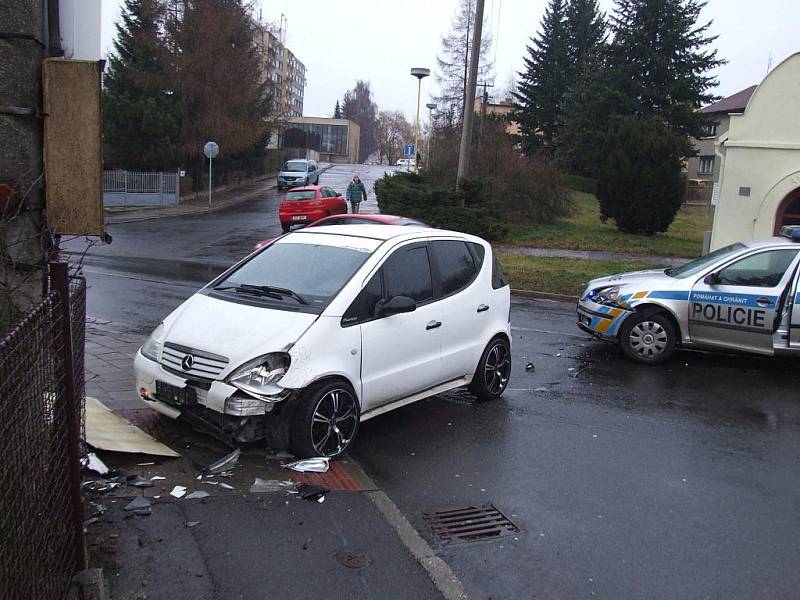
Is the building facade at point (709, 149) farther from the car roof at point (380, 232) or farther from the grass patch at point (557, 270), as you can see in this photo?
the car roof at point (380, 232)

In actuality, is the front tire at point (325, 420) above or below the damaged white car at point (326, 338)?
below

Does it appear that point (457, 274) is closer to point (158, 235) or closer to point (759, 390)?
point (759, 390)

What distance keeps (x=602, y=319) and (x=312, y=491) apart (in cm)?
575

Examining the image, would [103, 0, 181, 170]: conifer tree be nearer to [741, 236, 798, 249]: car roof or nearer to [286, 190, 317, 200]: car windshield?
[286, 190, 317, 200]: car windshield

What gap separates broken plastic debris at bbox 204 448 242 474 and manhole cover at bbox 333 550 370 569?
1364mm

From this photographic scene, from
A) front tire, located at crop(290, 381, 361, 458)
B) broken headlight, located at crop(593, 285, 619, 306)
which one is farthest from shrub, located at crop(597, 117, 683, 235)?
front tire, located at crop(290, 381, 361, 458)

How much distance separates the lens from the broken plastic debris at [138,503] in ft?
14.9

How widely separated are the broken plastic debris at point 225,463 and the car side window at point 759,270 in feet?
21.1

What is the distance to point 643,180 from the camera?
25812mm

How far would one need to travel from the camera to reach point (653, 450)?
6332 mm

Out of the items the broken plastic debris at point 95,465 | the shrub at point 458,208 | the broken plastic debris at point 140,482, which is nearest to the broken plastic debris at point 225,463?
the broken plastic debris at point 140,482

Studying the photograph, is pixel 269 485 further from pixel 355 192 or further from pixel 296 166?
pixel 296 166

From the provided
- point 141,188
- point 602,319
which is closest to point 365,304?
point 602,319

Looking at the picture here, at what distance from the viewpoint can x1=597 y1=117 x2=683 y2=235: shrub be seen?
25.7 m
